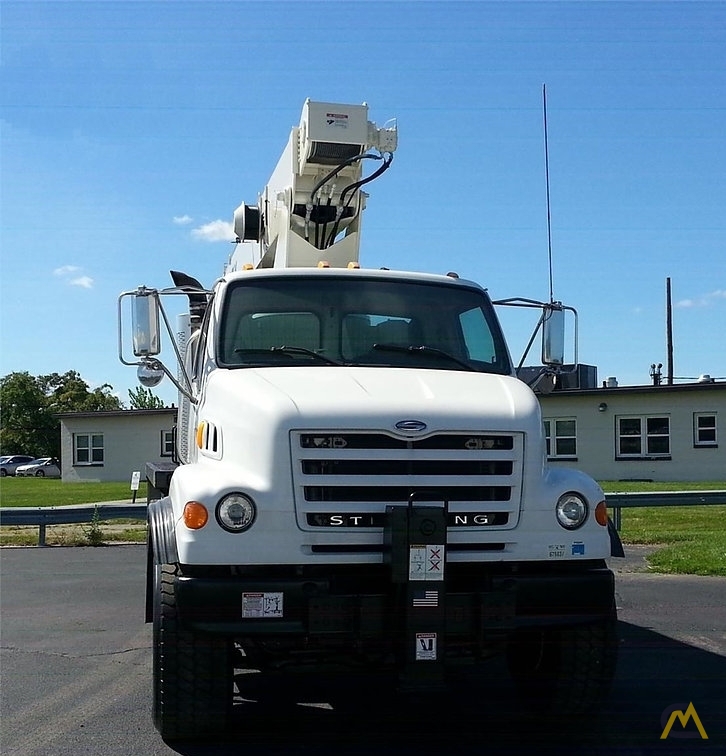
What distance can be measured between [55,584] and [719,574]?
7.78 metres

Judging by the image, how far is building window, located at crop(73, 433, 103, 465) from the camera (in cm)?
4181

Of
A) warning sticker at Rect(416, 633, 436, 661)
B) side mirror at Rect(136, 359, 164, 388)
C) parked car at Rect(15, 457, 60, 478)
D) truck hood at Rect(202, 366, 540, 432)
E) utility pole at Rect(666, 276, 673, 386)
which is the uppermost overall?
utility pole at Rect(666, 276, 673, 386)

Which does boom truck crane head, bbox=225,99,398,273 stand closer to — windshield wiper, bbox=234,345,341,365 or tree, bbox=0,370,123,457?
windshield wiper, bbox=234,345,341,365

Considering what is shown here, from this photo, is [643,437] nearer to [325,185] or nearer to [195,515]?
[325,185]

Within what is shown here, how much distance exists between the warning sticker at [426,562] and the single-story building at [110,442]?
3442cm

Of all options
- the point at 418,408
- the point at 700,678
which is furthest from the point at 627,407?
the point at 418,408

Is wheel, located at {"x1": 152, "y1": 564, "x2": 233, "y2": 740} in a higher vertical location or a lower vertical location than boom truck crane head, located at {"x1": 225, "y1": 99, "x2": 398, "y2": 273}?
lower

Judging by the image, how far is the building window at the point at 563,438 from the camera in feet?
105

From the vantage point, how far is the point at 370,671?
536 cm

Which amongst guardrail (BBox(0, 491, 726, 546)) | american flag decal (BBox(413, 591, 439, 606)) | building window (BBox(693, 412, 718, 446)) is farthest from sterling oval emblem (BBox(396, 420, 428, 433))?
building window (BBox(693, 412, 718, 446))

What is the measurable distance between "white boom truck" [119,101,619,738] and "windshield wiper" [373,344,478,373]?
139 millimetres

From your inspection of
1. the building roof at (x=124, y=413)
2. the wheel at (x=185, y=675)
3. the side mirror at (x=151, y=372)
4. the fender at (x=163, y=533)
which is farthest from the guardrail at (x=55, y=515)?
the building roof at (x=124, y=413)

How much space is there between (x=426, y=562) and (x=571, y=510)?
3.23 feet

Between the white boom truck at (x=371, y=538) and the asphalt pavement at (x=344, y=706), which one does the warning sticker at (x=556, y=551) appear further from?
the asphalt pavement at (x=344, y=706)
